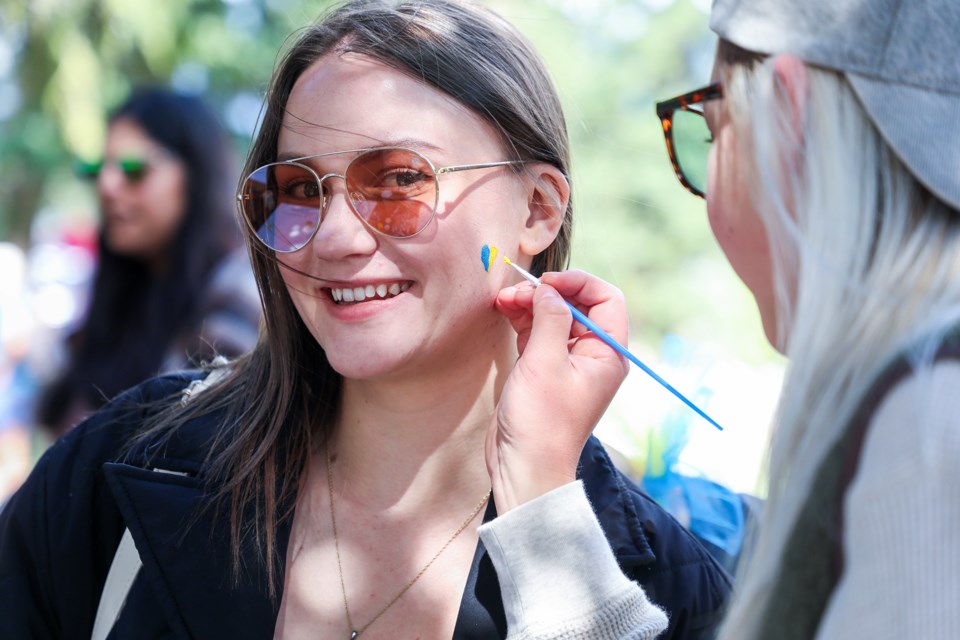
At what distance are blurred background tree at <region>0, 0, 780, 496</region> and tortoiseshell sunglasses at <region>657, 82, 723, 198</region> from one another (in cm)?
615

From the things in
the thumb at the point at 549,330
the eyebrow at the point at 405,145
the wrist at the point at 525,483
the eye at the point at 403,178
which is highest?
the eyebrow at the point at 405,145

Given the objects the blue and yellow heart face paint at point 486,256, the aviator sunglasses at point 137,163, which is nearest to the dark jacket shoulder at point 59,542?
the blue and yellow heart face paint at point 486,256

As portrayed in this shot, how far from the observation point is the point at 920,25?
1036 millimetres

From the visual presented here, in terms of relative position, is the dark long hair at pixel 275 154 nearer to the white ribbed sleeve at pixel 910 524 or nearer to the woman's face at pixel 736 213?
the woman's face at pixel 736 213

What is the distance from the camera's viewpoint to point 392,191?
1831 millimetres

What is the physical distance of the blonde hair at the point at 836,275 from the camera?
3.14 ft

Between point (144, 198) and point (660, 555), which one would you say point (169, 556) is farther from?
point (144, 198)

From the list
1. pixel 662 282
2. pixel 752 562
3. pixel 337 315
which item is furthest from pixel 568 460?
pixel 662 282

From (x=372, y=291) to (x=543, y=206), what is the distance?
45 centimetres

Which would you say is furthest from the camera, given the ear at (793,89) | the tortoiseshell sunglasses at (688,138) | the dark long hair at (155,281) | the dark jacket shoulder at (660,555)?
the dark long hair at (155,281)

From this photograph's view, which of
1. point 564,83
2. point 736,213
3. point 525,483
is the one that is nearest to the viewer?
point 736,213

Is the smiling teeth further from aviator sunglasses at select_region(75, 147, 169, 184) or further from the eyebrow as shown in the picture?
aviator sunglasses at select_region(75, 147, 169, 184)

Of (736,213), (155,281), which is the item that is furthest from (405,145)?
(155,281)

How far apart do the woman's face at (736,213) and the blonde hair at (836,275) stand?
87 mm
